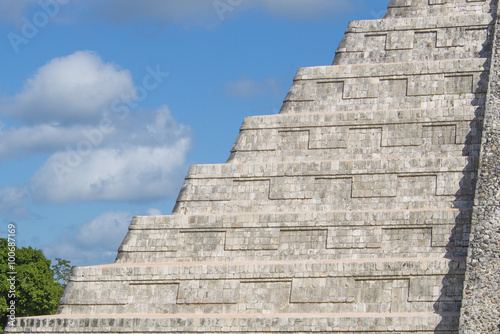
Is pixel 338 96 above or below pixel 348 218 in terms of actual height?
above

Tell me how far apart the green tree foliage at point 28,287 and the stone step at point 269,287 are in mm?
12001

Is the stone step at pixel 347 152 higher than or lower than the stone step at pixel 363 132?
lower

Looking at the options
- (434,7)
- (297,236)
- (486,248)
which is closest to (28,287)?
(297,236)

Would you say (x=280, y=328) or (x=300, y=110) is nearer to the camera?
(x=280, y=328)

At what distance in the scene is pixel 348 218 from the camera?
969 inches

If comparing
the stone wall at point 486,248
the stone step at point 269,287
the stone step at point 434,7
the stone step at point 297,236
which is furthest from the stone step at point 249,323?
the stone step at point 434,7

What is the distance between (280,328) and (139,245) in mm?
5352

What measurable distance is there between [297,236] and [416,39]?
7205 mm

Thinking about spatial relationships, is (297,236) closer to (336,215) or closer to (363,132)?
(336,215)

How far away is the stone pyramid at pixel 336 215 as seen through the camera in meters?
23.3

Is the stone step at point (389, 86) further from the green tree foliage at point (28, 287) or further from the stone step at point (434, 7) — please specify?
the green tree foliage at point (28, 287)

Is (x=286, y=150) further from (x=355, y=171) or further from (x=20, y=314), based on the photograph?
(x=20, y=314)

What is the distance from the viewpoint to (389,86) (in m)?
27.3

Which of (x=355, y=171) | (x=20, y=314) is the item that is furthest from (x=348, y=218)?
(x=20, y=314)
